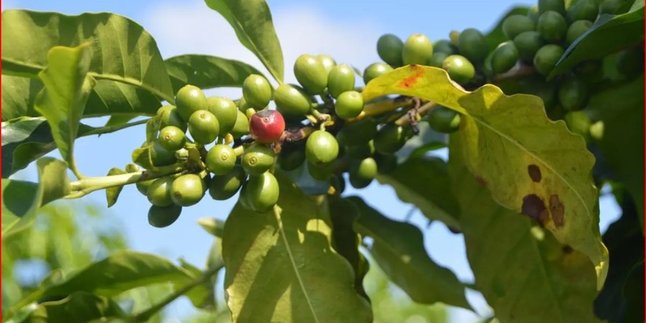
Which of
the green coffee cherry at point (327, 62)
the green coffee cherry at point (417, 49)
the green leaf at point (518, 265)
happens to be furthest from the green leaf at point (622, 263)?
the green coffee cherry at point (327, 62)

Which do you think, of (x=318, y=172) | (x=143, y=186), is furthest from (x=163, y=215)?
(x=318, y=172)

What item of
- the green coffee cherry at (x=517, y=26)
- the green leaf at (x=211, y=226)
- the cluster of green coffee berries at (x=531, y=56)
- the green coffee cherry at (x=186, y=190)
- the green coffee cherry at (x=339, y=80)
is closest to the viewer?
the green coffee cherry at (x=186, y=190)

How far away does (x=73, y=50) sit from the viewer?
1.14 meters

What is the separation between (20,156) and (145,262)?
0.51m

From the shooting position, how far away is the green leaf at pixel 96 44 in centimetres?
128

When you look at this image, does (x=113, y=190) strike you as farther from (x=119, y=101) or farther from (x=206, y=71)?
(x=206, y=71)

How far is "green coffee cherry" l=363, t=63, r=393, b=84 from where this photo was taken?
1558 millimetres

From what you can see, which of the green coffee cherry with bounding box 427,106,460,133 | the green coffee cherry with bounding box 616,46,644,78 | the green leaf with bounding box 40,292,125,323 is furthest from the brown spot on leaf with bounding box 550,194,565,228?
the green leaf with bounding box 40,292,125,323

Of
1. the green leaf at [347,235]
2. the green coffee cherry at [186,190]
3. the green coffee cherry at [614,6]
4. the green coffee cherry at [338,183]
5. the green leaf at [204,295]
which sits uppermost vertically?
the green coffee cherry at [614,6]

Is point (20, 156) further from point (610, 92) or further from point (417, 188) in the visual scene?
point (610, 92)

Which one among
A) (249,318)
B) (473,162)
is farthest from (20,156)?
(473,162)

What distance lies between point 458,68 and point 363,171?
240 millimetres

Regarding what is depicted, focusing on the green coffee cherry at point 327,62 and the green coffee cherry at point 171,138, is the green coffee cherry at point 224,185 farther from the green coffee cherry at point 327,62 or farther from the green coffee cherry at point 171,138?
the green coffee cherry at point 327,62

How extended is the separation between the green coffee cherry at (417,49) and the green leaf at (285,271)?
1.00 ft
